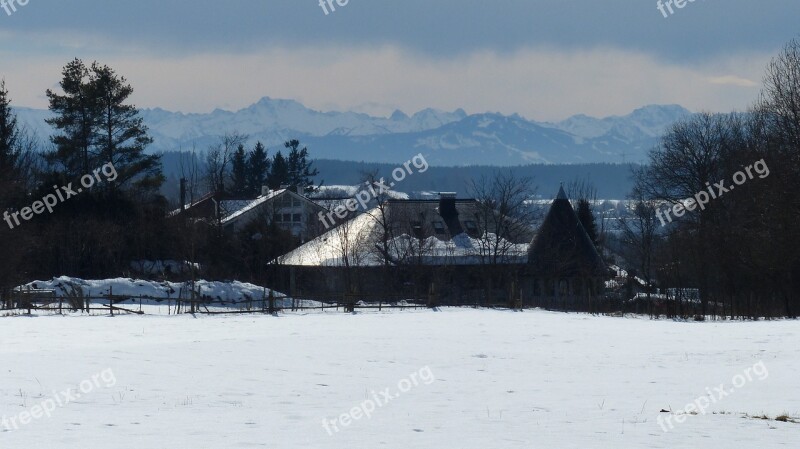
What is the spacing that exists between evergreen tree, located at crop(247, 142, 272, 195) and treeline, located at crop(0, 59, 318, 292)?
116ft

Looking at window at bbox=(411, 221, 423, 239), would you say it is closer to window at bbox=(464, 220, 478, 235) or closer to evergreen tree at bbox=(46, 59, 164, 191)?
window at bbox=(464, 220, 478, 235)

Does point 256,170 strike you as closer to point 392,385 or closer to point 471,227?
point 471,227

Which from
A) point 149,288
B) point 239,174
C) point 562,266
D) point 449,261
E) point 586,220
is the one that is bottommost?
point 149,288

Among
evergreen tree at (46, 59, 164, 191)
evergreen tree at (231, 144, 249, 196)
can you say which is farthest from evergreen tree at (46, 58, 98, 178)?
evergreen tree at (231, 144, 249, 196)

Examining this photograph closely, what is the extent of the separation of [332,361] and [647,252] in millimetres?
53653

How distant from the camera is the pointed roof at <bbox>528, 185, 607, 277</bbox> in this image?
57656 mm

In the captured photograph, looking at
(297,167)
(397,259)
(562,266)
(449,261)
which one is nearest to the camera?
(397,259)

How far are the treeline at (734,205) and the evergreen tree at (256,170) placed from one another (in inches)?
1930

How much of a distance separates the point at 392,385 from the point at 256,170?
95056 millimetres

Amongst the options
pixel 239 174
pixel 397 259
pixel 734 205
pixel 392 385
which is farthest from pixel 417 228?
pixel 239 174

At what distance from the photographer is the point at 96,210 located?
57094mm

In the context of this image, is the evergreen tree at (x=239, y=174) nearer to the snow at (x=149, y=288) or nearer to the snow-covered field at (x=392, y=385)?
the snow at (x=149, y=288)

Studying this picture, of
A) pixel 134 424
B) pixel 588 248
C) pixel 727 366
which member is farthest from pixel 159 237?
pixel 134 424

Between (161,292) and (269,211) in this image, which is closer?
(161,292)
